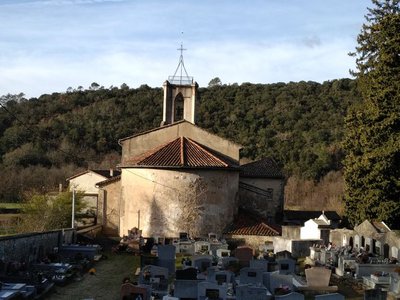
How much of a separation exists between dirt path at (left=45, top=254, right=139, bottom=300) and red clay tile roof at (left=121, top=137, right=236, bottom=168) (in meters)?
6.20

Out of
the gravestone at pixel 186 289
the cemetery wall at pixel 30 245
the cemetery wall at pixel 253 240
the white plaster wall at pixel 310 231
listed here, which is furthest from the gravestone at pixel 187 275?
the white plaster wall at pixel 310 231

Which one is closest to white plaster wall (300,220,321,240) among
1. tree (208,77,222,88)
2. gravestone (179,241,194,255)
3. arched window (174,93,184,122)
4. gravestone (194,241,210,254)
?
gravestone (194,241,210,254)

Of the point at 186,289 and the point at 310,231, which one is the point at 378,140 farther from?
the point at 186,289

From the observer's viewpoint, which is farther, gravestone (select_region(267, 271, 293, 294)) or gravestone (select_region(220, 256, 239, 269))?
gravestone (select_region(220, 256, 239, 269))

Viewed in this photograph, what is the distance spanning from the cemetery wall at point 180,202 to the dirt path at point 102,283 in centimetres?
438

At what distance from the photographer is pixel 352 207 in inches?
1204

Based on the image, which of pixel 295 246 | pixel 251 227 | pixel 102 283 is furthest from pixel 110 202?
pixel 102 283

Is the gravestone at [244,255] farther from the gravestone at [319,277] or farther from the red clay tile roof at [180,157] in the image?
the red clay tile roof at [180,157]

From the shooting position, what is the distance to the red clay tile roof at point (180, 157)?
30.6m

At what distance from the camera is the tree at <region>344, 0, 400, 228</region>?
1112 inches

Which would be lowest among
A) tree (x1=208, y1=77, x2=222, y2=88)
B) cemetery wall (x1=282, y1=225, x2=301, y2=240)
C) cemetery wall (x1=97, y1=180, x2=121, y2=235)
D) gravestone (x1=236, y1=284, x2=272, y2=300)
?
gravestone (x1=236, y1=284, x2=272, y2=300)

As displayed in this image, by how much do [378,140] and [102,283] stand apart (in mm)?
16157

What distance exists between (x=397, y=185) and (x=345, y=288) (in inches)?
379

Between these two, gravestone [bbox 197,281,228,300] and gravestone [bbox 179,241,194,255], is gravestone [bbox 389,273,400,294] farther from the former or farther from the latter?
gravestone [bbox 179,241,194,255]
